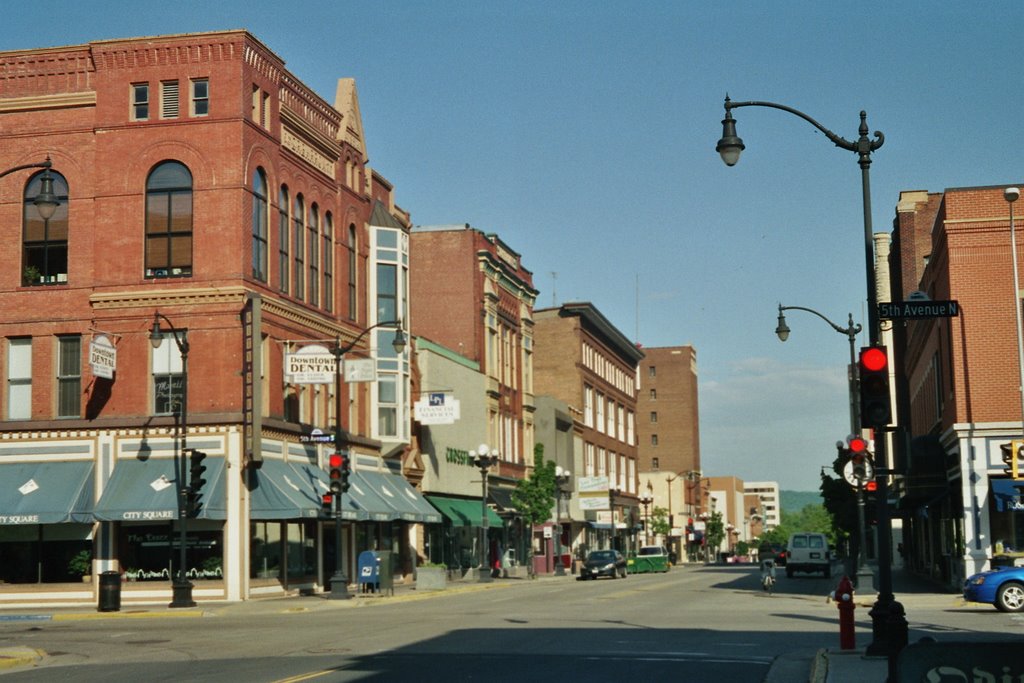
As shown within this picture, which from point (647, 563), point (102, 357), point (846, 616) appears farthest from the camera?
point (647, 563)

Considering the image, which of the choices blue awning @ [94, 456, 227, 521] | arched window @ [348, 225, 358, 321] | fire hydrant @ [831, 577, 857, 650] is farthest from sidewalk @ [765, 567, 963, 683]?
arched window @ [348, 225, 358, 321]

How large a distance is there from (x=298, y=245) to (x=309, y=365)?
22.0 feet

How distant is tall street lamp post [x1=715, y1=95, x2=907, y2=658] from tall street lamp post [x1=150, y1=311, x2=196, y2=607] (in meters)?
22.3

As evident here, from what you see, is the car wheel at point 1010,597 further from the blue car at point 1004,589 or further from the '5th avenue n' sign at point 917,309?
the '5th avenue n' sign at point 917,309

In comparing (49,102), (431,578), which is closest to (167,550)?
(431,578)

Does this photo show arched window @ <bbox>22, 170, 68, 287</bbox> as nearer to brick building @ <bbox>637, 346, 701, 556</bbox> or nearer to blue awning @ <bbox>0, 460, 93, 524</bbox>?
blue awning @ <bbox>0, 460, 93, 524</bbox>

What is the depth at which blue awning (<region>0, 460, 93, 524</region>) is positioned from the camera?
40.1 meters

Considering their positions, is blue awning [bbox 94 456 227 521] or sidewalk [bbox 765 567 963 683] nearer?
sidewalk [bbox 765 567 963 683]

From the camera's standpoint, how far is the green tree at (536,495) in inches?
2936

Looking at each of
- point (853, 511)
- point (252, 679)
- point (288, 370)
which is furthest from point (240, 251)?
point (853, 511)

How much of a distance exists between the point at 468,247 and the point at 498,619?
4318 cm

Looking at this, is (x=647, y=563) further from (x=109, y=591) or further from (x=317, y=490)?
(x=109, y=591)

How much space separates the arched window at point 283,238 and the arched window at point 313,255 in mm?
2409

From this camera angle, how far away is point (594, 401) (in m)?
105
